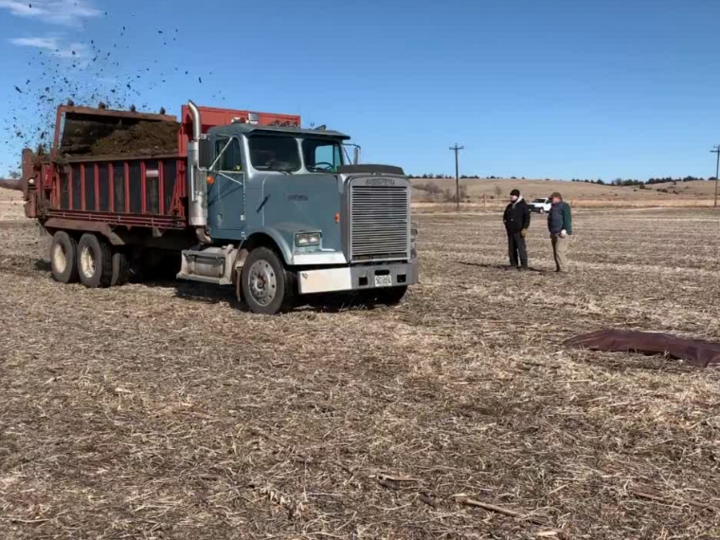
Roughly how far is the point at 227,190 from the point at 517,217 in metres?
7.64

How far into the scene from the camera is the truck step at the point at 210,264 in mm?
11086

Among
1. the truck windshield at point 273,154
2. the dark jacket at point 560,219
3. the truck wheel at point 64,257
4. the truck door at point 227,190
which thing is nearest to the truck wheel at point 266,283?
the truck door at point 227,190

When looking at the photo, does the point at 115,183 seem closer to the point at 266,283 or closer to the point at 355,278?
the point at 266,283

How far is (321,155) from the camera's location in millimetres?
11516

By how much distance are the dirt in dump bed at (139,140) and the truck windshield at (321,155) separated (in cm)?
358

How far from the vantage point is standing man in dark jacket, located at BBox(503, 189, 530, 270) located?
16.5 metres

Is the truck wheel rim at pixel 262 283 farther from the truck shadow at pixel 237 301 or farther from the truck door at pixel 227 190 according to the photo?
the truck door at pixel 227 190

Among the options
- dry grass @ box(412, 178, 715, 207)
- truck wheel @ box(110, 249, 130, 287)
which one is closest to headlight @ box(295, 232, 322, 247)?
truck wheel @ box(110, 249, 130, 287)

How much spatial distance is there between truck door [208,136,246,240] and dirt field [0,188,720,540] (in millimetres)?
1406

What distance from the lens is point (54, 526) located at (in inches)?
158

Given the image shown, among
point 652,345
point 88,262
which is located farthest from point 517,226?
point 88,262

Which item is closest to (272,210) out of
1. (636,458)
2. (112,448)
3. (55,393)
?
(55,393)

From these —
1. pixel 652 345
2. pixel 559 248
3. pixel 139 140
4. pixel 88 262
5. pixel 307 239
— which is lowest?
pixel 652 345

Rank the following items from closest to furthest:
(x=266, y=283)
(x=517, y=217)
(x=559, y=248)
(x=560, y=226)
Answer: (x=266, y=283), (x=560, y=226), (x=559, y=248), (x=517, y=217)
